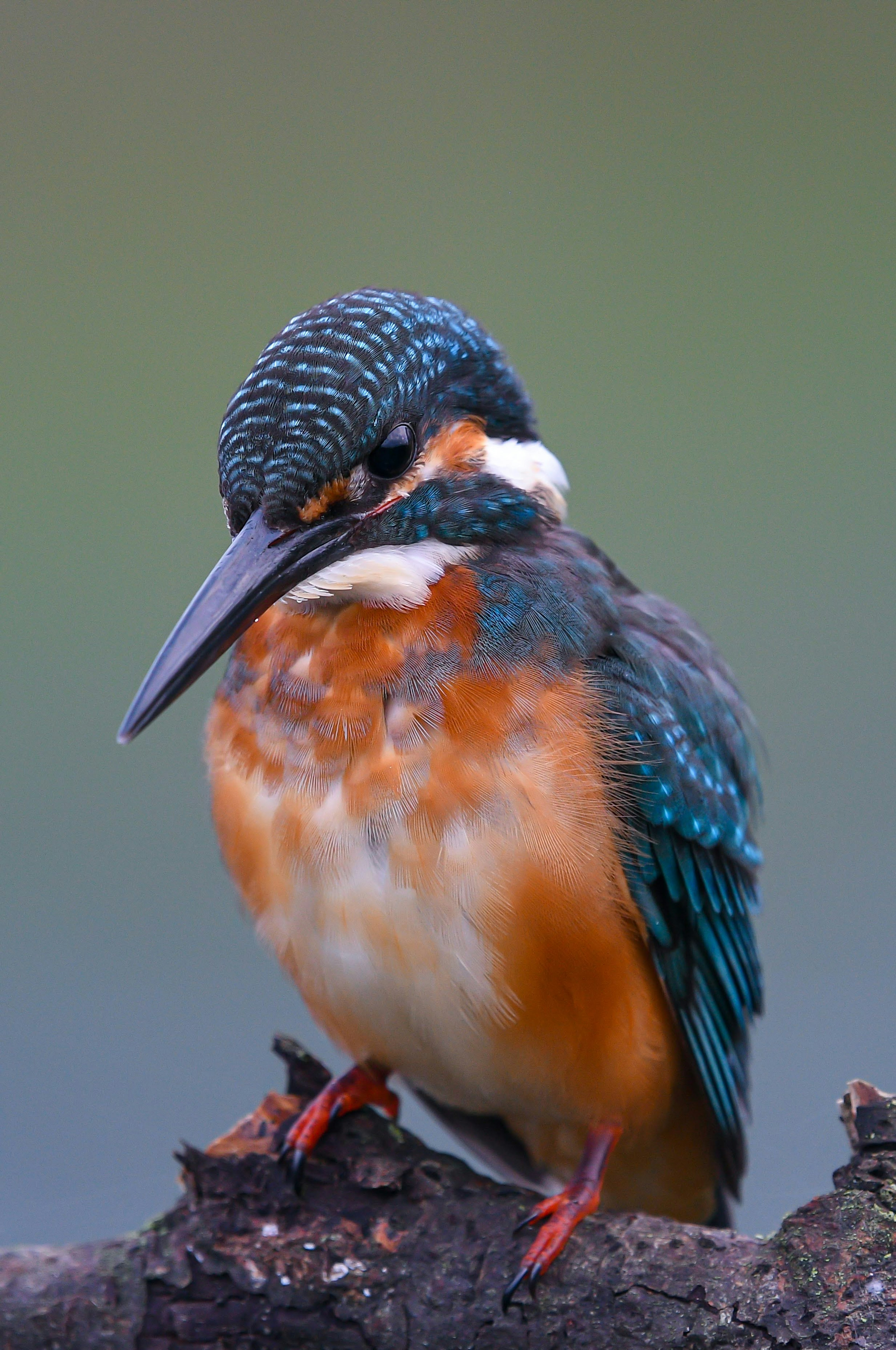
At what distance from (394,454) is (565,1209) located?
0.97 meters

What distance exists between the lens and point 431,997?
4.99 feet

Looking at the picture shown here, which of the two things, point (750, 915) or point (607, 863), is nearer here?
point (607, 863)

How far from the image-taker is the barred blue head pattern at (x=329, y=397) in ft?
4.38

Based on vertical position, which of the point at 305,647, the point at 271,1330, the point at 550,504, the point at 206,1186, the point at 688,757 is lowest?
the point at 271,1330

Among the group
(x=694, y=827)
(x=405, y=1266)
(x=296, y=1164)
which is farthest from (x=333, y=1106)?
(x=694, y=827)

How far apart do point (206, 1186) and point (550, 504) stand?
995mm

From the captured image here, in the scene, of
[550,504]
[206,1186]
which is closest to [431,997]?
[206,1186]

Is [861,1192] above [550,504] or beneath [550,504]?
beneath

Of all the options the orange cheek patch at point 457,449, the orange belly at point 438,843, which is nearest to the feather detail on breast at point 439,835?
the orange belly at point 438,843

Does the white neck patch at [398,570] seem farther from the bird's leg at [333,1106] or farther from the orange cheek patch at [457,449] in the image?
the bird's leg at [333,1106]

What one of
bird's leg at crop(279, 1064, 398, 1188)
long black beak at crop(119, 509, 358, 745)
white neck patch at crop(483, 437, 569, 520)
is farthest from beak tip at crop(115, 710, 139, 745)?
bird's leg at crop(279, 1064, 398, 1188)

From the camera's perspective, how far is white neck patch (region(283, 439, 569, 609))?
1426 millimetres

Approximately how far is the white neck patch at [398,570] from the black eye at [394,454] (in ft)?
0.11

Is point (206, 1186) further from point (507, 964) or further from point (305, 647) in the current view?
point (305, 647)
